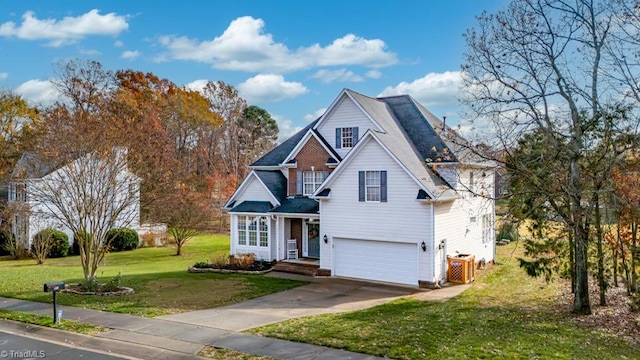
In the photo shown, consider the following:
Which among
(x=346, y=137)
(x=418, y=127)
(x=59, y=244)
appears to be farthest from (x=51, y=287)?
(x=59, y=244)

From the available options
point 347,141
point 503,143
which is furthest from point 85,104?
point 503,143

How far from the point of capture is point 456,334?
11.5m

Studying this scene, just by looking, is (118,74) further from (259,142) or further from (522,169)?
Answer: (522,169)

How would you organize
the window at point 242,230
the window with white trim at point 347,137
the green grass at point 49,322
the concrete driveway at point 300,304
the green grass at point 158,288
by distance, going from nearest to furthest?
the green grass at point 49,322
the concrete driveway at point 300,304
the green grass at point 158,288
the window with white trim at point 347,137
the window at point 242,230

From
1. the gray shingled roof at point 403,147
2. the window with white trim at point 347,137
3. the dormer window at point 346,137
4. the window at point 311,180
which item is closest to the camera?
the gray shingled roof at point 403,147

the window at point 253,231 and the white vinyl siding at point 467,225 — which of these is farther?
the window at point 253,231

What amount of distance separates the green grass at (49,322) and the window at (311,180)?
1395 cm

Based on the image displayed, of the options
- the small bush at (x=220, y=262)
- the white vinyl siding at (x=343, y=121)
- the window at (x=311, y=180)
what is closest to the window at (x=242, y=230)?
the small bush at (x=220, y=262)

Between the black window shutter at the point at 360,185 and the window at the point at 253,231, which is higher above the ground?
the black window shutter at the point at 360,185

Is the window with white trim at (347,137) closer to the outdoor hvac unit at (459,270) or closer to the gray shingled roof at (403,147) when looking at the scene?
the gray shingled roof at (403,147)

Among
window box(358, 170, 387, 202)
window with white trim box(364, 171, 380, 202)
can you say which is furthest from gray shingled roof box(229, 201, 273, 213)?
window with white trim box(364, 171, 380, 202)

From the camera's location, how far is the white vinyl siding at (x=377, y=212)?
19.6m

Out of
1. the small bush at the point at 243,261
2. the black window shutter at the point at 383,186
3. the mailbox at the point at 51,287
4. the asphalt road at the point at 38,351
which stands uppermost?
the black window shutter at the point at 383,186

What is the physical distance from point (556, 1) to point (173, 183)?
2265 cm
